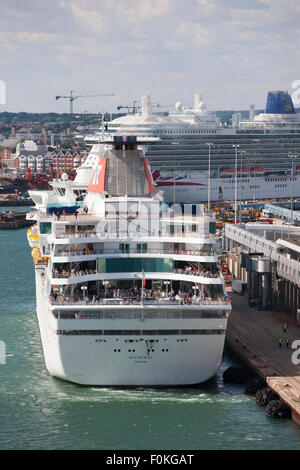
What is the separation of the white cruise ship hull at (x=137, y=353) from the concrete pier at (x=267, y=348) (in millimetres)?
2400

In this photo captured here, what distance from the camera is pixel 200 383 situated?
3694 cm

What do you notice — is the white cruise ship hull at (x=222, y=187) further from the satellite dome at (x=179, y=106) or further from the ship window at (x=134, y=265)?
the ship window at (x=134, y=265)

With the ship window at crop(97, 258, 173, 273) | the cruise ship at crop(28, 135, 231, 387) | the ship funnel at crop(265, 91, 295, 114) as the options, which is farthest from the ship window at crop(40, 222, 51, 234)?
the ship funnel at crop(265, 91, 295, 114)

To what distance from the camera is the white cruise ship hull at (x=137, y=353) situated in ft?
116

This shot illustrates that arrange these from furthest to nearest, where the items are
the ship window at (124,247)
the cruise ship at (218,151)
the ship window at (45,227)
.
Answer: the cruise ship at (218,151) < the ship window at (45,227) < the ship window at (124,247)

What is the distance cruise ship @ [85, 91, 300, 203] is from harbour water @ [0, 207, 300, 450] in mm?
78968

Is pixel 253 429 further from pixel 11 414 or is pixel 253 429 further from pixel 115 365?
pixel 11 414

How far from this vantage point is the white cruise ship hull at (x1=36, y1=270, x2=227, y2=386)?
35.4 metres

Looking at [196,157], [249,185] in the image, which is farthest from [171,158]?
[249,185]

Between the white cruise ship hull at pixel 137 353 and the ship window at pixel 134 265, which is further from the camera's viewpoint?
the ship window at pixel 134 265

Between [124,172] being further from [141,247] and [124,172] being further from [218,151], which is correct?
[218,151]

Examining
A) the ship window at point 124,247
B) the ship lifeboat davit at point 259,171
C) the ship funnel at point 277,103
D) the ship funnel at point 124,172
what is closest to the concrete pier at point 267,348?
the ship window at point 124,247

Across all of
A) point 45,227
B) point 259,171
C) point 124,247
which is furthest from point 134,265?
point 259,171

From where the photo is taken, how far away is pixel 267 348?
1586 inches
